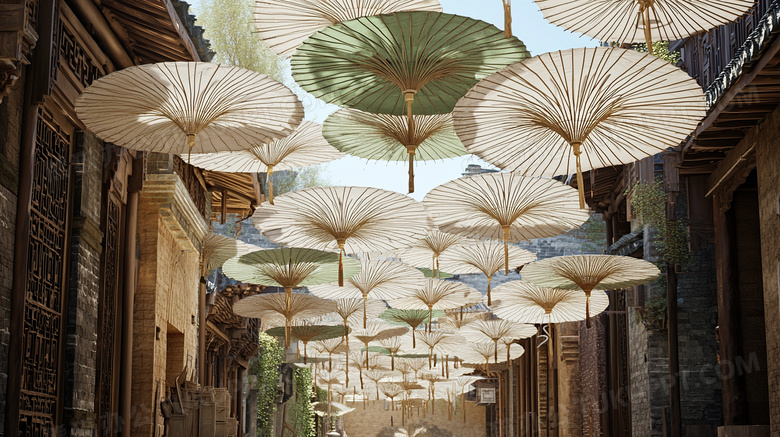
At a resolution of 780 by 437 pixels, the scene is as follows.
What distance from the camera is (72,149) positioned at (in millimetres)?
A: 8617

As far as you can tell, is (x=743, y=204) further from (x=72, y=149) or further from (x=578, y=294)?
(x=72, y=149)

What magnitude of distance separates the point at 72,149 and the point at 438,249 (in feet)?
22.9

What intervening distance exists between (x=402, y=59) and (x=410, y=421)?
36.2 meters

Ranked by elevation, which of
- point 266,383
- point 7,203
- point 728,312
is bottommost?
point 266,383

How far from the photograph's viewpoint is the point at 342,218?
10703mm

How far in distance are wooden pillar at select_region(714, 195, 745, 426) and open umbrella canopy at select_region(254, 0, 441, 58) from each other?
5.81 m

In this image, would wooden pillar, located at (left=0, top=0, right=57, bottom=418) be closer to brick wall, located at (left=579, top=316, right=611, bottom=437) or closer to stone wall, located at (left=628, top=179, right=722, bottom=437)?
stone wall, located at (left=628, top=179, right=722, bottom=437)

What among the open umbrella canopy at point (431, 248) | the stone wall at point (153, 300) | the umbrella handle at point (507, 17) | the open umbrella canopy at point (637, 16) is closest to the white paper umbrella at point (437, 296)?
the open umbrella canopy at point (431, 248)

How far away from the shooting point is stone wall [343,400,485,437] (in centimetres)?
4056

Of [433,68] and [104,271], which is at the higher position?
[433,68]

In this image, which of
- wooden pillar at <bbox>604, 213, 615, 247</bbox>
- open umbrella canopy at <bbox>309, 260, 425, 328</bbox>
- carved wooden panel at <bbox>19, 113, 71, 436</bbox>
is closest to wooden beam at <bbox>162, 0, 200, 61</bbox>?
carved wooden panel at <bbox>19, 113, 71, 436</bbox>

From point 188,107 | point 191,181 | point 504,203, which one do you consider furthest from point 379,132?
point 191,181

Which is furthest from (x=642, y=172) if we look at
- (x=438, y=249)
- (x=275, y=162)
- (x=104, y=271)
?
(x=104, y=271)

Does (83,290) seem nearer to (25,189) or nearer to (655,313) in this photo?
(25,189)
